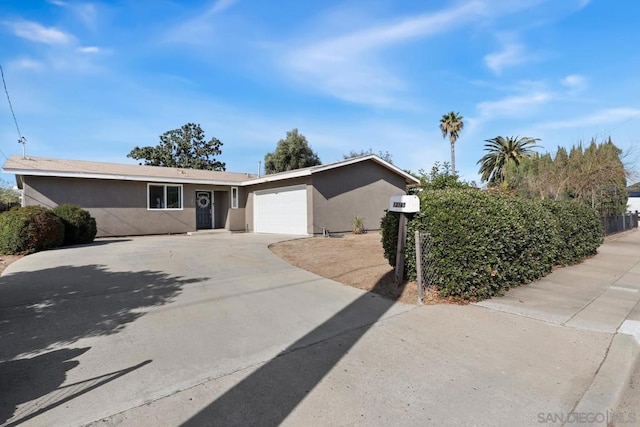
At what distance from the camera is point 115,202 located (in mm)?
15562

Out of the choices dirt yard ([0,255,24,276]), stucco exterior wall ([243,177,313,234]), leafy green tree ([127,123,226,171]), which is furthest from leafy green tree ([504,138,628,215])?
leafy green tree ([127,123,226,171])

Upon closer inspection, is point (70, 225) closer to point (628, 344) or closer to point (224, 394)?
point (224, 394)

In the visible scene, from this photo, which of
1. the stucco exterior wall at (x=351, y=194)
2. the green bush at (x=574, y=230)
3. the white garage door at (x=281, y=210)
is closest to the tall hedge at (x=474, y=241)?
the green bush at (x=574, y=230)

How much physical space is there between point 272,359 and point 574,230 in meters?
9.84

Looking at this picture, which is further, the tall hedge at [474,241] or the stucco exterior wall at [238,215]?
the stucco exterior wall at [238,215]

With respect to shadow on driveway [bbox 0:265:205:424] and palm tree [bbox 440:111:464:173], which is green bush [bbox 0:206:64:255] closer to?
shadow on driveway [bbox 0:265:205:424]

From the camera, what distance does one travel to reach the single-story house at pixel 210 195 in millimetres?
14570

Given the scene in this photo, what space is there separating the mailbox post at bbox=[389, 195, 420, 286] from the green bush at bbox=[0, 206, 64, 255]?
35.4 ft

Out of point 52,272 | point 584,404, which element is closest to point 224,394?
point 584,404

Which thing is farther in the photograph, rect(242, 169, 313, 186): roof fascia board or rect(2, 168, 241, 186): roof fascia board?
rect(242, 169, 313, 186): roof fascia board

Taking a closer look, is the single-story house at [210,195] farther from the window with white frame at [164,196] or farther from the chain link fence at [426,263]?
the chain link fence at [426,263]

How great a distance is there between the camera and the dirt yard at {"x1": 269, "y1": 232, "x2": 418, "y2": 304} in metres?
6.15

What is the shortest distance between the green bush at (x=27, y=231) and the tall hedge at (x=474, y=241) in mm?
10508

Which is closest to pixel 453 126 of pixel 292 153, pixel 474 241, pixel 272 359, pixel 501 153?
pixel 501 153
